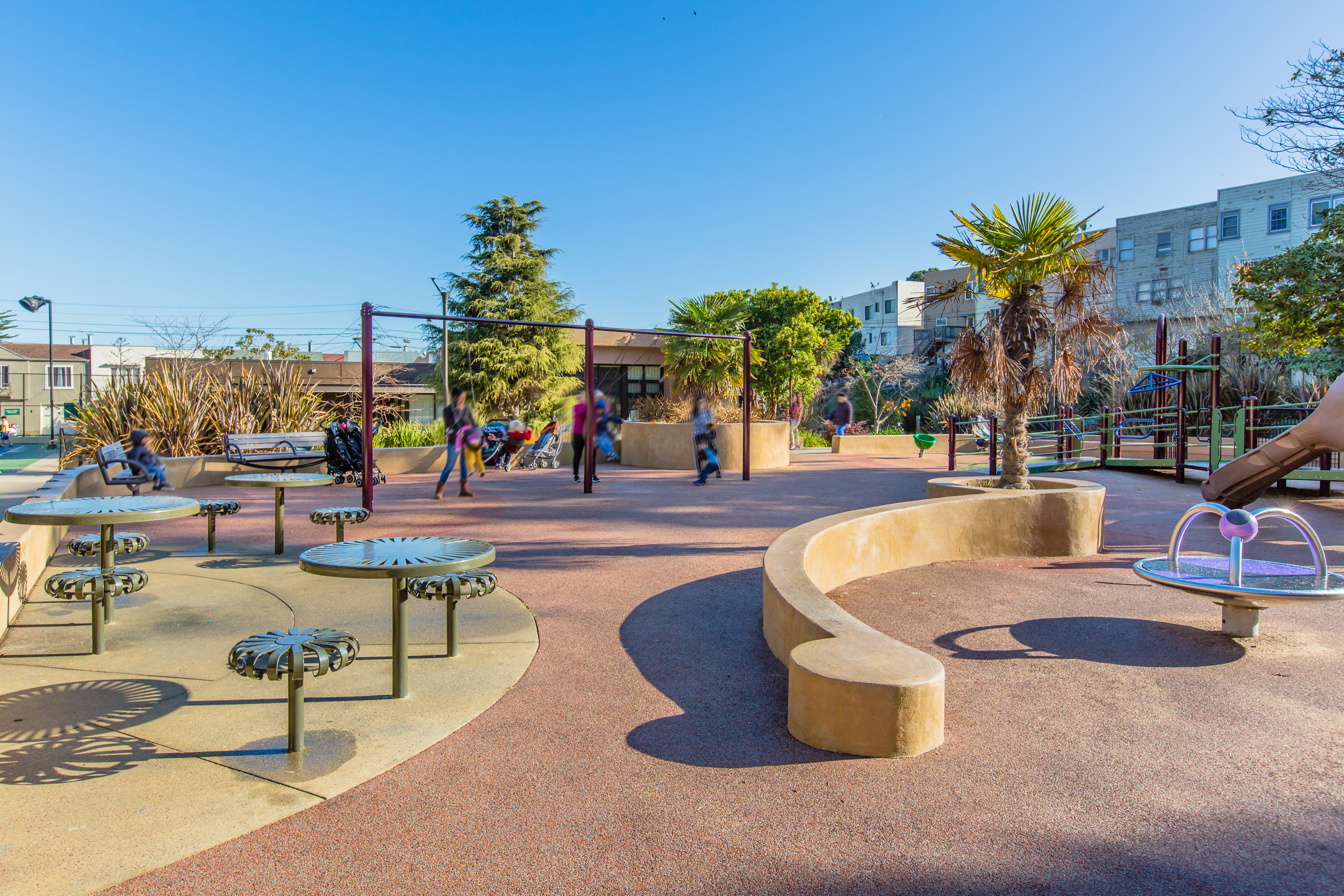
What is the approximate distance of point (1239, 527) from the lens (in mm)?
5059

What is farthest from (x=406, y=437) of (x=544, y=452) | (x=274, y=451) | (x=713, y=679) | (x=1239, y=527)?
(x=1239, y=527)

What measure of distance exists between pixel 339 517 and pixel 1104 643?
635 cm

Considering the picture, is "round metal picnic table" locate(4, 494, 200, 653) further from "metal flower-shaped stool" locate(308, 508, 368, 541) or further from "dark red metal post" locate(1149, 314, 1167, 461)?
"dark red metal post" locate(1149, 314, 1167, 461)

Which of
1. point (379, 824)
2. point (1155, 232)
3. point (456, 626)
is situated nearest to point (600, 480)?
point (456, 626)

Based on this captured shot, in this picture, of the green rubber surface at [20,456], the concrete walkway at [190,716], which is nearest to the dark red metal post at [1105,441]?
the concrete walkway at [190,716]

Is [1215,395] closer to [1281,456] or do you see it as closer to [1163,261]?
[1281,456]

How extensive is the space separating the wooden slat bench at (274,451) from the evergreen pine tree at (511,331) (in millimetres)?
22402

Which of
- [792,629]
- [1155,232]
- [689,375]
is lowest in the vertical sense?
[792,629]

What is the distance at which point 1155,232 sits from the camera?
42.6 meters

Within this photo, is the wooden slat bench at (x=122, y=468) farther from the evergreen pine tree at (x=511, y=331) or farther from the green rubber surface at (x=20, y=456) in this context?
the evergreen pine tree at (x=511, y=331)

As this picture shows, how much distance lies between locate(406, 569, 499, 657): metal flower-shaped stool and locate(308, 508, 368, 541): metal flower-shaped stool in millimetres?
2957

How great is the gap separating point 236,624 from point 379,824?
10.3ft

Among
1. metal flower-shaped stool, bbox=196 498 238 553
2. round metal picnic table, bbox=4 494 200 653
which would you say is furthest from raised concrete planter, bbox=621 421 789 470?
round metal picnic table, bbox=4 494 200 653

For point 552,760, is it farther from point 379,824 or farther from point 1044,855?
point 1044,855
